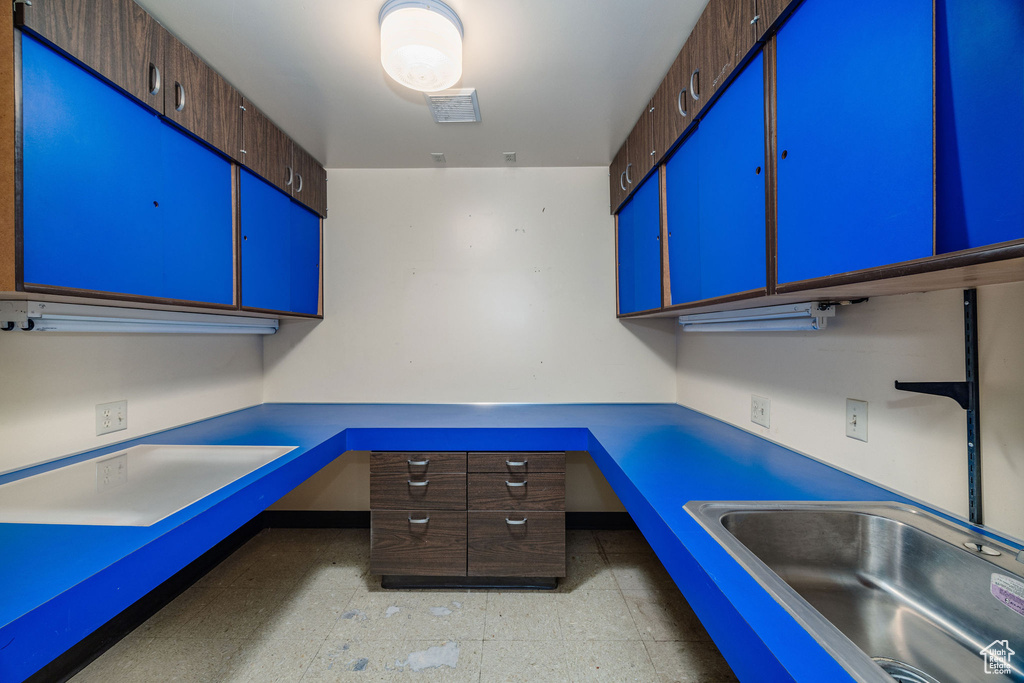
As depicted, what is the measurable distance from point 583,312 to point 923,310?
1.64 meters

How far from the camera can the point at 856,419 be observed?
1.21 metres

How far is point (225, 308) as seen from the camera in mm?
1746

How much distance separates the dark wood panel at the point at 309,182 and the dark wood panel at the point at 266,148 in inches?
2.3

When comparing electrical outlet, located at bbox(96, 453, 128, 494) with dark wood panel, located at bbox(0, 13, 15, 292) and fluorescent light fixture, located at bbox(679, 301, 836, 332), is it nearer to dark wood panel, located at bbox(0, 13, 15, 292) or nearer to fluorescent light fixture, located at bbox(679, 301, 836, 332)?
dark wood panel, located at bbox(0, 13, 15, 292)

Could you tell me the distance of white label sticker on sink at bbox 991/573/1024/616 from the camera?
701 millimetres

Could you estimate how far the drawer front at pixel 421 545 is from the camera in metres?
1.93

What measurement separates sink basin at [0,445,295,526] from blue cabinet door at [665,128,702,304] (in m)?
1.68

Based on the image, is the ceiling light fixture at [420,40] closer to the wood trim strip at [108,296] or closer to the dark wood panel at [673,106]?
the dark wood panel at [673,106]

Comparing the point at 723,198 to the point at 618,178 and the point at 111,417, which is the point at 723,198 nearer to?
the point at 618,178

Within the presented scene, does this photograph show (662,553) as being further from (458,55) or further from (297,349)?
(297,349)

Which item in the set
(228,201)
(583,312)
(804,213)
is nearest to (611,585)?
(583,312)

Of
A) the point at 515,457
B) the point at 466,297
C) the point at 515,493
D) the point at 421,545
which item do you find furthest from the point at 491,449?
the point at 466,297

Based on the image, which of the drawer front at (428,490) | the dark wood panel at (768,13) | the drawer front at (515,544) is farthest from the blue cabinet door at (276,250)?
the dark wood panel at (768,13)

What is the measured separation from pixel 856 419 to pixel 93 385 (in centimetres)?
271
